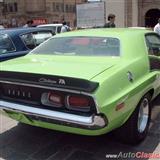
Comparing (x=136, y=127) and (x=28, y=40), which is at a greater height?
(x=28, y=40)

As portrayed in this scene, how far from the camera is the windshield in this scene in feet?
15.2

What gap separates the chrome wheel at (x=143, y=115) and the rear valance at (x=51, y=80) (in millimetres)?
1149

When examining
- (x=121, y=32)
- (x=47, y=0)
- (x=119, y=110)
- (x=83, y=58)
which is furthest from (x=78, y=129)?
(x=47, y=0)

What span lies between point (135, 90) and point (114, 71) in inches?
14.7

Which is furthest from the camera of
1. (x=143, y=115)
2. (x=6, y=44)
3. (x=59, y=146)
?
(x=6, y=44)

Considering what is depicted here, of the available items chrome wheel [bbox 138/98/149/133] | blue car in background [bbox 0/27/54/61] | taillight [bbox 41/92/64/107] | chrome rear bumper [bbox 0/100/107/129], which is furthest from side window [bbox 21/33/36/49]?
taillight [bbox 41/92/64/107]

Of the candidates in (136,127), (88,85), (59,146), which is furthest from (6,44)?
(88,85)

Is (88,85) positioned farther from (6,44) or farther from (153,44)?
(6,44)

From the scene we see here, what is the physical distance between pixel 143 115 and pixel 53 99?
1.36 meters

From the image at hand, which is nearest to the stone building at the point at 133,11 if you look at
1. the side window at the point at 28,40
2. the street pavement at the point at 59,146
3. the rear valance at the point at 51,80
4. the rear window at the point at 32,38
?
the rear window at the point at 32,38

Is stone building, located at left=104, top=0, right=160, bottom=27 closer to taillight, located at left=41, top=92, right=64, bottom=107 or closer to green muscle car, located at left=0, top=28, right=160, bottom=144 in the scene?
green muscle car, located at left=0, top=28, right=160, bottom=144

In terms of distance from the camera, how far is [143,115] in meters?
4.63

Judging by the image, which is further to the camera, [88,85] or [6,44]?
[6,44]

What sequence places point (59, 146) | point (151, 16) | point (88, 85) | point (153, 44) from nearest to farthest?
point (88, 85)
point (59, 146)
point (153, 44)
point (151, 16)
